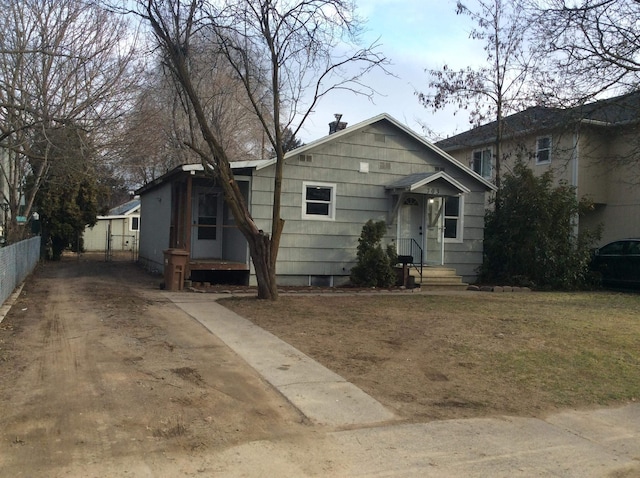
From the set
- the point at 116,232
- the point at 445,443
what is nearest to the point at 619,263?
the point at 445,443

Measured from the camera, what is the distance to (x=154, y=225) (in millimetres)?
21219

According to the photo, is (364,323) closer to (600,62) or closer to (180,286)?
(180,286)

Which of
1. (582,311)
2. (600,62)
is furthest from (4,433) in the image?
(600,62)

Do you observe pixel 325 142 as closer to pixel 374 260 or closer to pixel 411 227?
pixel 374 260

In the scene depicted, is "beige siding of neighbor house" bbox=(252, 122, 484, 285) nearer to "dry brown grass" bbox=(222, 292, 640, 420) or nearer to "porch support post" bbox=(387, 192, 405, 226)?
"porch support post" bbox=(387, 192, 405, 226)

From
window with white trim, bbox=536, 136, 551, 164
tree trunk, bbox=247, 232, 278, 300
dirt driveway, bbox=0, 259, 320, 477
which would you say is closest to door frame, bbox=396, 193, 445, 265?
tree trunk, bbox=247, 232, 278, 300

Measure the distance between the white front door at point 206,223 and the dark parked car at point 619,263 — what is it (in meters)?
12.2

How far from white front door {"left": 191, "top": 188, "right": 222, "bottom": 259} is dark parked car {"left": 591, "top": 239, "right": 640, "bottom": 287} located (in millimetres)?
12164

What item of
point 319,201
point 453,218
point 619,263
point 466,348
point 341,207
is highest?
point 319,201

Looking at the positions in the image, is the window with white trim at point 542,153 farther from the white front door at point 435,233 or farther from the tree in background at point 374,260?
the tree in background at point 374,260

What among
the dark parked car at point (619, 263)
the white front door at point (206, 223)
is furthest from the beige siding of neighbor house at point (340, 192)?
the dark parked car at point (619, 263)

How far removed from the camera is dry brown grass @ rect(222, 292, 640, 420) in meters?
6.26

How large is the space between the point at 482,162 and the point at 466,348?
17.7 meters

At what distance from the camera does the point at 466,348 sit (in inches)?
328
